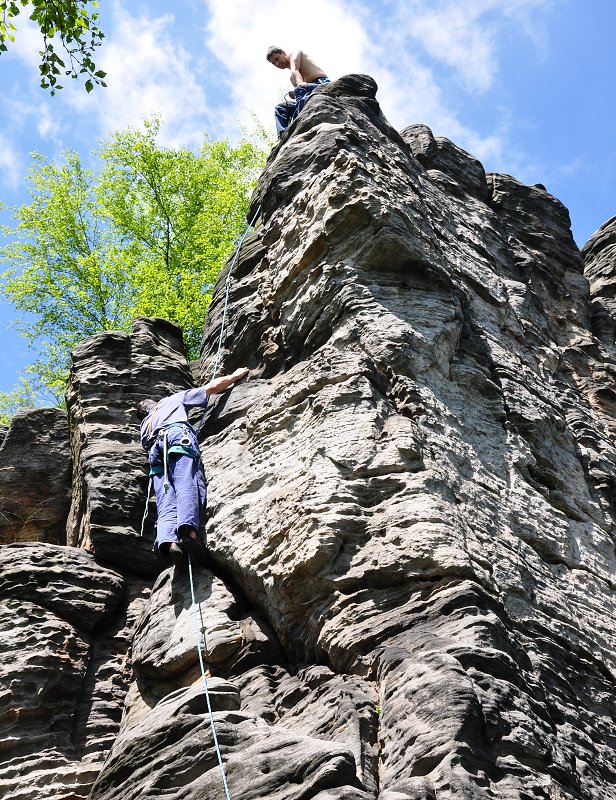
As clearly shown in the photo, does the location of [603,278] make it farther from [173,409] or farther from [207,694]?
[207,694]

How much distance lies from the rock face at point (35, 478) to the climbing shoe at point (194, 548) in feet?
13.6

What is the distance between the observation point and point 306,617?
7.60 meters

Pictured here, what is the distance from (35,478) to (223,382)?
3.85 meters

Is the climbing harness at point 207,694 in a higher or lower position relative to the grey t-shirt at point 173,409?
lower

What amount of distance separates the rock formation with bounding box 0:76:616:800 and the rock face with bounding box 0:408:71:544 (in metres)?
0.75

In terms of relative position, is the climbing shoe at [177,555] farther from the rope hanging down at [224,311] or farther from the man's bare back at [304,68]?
the man's bare back at [304,68]

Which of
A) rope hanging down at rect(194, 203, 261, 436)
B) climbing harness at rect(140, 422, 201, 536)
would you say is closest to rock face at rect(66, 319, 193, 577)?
climbing harness at rect(140, 422, 201, 536)

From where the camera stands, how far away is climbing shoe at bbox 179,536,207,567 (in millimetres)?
8633

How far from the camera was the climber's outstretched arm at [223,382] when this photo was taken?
415 inches

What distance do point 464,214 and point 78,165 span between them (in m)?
14.5

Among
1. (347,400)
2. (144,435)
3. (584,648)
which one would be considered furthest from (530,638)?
(144,435)

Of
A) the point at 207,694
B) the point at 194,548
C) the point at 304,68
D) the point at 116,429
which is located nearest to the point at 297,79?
the point at 304,68

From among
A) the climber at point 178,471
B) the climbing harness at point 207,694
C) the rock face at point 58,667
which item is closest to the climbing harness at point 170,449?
the climber at point 178,471

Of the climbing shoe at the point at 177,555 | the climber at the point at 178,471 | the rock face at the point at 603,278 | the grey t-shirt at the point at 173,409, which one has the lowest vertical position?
the climbing shoe at the point at 177,555
